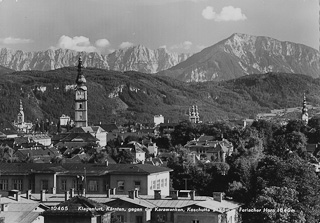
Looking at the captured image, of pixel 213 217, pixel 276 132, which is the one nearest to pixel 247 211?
pixel 213 217

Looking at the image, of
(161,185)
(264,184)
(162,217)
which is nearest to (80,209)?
(162,217)

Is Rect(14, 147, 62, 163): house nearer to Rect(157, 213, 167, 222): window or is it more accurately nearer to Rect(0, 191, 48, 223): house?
Rect(157, 213, 167, 222): window

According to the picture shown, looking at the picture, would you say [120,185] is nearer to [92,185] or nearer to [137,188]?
[92,185]

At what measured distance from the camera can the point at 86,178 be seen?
46875mm

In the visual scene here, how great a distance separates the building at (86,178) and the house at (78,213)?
631 inches

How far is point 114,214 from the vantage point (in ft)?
108

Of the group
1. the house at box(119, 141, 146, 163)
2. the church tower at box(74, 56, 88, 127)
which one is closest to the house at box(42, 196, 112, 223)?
the house at box(119, 141, 146, 163)

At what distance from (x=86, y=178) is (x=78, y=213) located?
2002cm

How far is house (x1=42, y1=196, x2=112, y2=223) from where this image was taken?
87.8 ft

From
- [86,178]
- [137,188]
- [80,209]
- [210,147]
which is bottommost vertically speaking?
[80,209]

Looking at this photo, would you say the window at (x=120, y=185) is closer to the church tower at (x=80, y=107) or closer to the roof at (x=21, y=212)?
the roof at (x=21, y=212)

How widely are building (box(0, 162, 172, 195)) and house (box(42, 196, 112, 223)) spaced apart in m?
16.0

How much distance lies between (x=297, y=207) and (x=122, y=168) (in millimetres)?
12617

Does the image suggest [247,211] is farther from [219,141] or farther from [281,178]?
[219,141]
